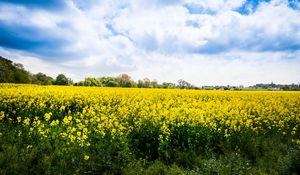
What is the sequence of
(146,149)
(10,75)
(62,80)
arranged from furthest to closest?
1. (62,80)
2. (10,75)
3. (146,149)

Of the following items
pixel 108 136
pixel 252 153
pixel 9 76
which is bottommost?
pixel 252 153

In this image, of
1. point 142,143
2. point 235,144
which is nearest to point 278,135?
point 235,144

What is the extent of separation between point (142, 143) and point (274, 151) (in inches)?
180

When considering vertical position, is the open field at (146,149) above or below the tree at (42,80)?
below

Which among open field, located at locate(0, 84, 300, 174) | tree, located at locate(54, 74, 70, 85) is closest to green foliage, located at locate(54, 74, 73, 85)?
tree, located at locate(54, 74, 70, 85)

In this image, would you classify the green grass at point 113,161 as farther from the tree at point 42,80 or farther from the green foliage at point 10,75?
the tree at point 42,80

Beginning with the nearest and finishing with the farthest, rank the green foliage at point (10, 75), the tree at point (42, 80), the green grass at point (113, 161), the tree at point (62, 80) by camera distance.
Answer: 1. the green grass at point (113, 161)
2. the green foliage at point (10, 75)
3. the tree at point (62, 80)
4. the tree at point (42, 80)

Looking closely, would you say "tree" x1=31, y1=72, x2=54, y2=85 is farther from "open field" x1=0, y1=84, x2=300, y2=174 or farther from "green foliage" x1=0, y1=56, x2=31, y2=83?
"open field" x1=0, y1=84, x2=300, y2=174

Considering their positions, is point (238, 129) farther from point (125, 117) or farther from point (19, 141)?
point (19, 141)

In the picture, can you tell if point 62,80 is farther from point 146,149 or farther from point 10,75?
point 146,149

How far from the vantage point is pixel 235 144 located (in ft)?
31.7

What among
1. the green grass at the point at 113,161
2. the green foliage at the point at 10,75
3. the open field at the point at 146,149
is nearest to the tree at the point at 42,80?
the green foliage at the point at 10,75

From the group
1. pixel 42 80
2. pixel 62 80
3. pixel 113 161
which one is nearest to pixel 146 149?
pixel 113 161

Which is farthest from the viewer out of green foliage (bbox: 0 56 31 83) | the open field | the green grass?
green foliage (bbox: 0 56 31 83)
